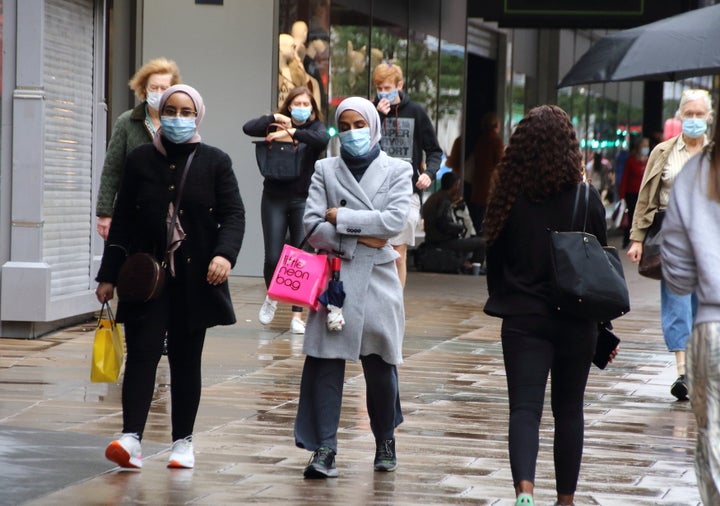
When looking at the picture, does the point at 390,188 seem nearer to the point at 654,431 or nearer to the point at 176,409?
the point at 176,409

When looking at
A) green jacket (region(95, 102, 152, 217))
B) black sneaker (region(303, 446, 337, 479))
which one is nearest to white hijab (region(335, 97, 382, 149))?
black sneaker (region(303, 446, 337, 479))

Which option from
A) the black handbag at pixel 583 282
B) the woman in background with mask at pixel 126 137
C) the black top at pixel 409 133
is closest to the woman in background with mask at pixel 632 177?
the black top at pixel 409 133

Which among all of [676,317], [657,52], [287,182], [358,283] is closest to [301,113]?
[287,182]

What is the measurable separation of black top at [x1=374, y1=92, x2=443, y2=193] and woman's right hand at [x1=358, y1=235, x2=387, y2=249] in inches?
195

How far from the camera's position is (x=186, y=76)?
16.3 m

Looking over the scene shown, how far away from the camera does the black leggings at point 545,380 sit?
19.2ft

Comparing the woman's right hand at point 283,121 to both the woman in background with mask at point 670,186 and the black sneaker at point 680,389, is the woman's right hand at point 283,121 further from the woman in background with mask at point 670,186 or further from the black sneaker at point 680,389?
the black sneaker at point 680,389

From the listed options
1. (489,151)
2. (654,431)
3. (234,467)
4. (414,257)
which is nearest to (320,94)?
(414,257)

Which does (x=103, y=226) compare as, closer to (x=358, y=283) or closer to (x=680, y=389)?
(x=358, y=283)

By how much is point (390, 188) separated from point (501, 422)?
199 centimetres

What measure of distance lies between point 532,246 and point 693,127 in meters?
3.63

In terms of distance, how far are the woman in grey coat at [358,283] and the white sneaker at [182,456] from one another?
0.49 meters

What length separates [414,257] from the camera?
1952 centimetres

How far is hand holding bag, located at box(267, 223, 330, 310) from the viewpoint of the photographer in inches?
268
